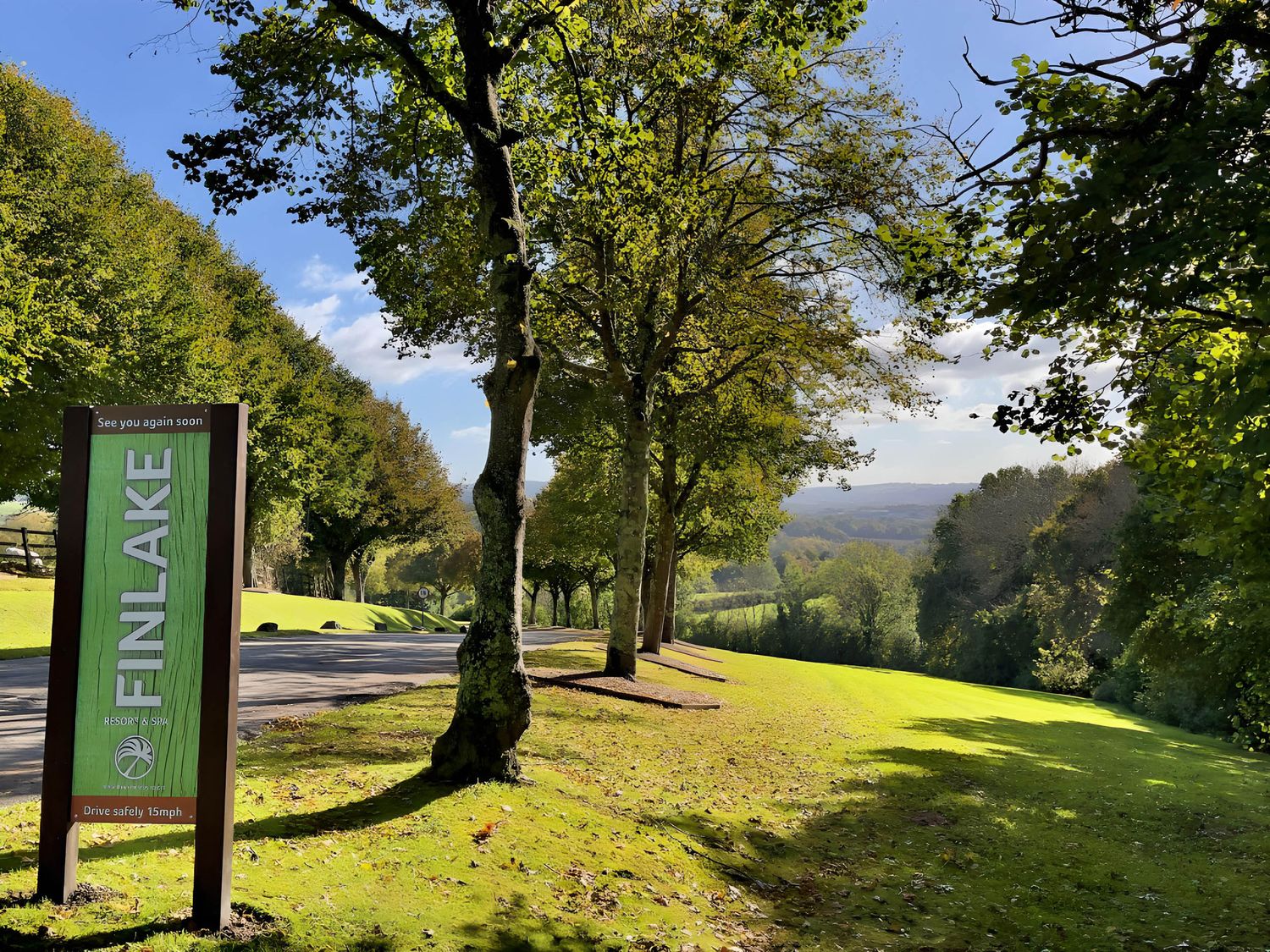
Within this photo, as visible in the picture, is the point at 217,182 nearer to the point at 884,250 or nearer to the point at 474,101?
the point at 474,101

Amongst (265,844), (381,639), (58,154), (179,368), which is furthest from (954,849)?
(58,154)

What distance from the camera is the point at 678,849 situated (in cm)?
836

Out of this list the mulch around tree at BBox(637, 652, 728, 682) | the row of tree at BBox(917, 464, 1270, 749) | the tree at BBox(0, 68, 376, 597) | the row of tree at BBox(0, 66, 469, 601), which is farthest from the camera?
the row of tree at BBox(0, 66, 469, 601)

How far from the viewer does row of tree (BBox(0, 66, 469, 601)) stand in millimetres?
25203

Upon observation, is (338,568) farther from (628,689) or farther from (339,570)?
(628,689)

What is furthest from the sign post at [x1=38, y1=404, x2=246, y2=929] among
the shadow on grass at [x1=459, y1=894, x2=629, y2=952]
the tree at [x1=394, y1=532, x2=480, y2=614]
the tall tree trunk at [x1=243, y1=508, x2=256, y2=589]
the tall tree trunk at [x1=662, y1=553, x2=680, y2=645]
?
the tree at [x1=394, y1=532, x2=480, y2=614]

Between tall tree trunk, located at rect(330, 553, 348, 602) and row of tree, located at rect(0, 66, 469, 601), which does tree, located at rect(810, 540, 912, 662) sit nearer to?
row of tree, located at rect(0, 66, 469, 601)

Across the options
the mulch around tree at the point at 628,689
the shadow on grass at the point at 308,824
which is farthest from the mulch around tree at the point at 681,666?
the shadow on grass at the point at 308,824

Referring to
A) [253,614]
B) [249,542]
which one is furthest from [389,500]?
[253,614]

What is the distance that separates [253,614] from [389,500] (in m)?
17.3

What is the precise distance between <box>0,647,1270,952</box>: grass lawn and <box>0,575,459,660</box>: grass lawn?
12.1 metres

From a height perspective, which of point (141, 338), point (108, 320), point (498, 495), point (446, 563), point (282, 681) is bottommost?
point (282, 681)

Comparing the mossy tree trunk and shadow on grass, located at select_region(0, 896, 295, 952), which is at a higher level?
the mossy tree trunk

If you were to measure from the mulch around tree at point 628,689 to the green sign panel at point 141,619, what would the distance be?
11.9 m
